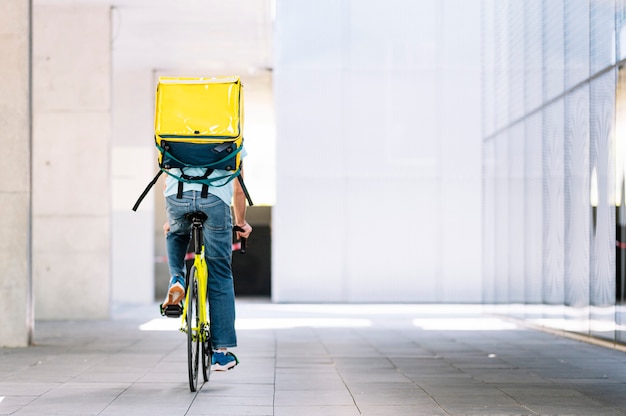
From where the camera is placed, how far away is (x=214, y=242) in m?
5.51

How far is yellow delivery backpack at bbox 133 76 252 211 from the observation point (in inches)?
211

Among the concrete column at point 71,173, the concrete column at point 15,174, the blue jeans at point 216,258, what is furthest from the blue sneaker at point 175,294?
the concrete column at point 71,173

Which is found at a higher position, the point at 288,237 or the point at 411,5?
the point at 411,5

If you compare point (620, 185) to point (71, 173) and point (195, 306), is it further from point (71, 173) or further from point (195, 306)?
point (71, 173)

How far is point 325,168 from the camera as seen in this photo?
18141 millimetres

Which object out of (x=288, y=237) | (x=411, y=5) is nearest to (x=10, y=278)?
(x=288, y=237)

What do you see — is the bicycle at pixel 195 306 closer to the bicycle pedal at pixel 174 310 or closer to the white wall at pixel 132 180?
the bicycle pedal at pixel 174 310

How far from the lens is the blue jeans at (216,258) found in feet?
17.9

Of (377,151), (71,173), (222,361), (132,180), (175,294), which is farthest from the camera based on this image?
(132,180)

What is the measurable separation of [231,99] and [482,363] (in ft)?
10.7

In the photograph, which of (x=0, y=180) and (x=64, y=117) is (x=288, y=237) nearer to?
(x=64, y=117)

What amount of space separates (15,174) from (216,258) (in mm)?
3753

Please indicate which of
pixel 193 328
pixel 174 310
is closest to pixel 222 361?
pixel 193 328

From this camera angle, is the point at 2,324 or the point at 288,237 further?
the point at 288,237
